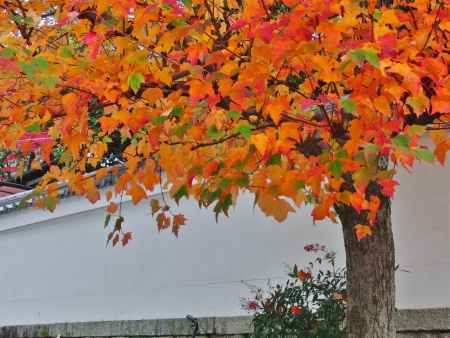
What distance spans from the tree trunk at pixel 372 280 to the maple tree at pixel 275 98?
0.4 inches

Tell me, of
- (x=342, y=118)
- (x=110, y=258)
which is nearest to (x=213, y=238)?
(x=110, y=258)

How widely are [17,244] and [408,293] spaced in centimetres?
836

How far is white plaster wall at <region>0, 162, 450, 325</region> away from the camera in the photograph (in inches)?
326

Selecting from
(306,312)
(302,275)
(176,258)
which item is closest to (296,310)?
(306,312)

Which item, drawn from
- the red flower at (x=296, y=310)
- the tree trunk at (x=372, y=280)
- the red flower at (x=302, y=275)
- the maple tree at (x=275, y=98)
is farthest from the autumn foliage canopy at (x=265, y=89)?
the red flower at (x=302, y=275)

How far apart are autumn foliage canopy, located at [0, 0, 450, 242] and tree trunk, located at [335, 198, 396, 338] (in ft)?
0.72

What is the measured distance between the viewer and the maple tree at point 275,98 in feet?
15.8

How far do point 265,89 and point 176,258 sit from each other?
6.62 metres

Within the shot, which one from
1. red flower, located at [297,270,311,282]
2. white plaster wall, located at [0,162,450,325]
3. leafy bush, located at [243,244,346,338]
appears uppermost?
white plaster wall, located at [0,162,450,325]

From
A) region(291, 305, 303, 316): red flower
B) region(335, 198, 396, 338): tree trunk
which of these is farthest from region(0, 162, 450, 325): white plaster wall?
region(335, 198, 396, 338): tree trunk

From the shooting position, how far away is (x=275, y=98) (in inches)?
225

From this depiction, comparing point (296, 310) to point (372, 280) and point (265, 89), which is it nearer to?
point (372, 280)

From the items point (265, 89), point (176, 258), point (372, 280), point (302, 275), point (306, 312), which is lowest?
point (306, 312)

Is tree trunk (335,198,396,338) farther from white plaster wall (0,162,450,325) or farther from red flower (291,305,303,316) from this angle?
white plaster wall (0,162,450,325)
